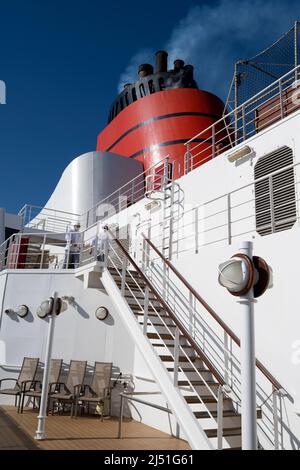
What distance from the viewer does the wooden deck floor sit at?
4688mm

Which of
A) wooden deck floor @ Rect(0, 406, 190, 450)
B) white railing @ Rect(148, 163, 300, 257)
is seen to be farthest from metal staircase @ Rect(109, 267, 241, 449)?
white railing @ Rect(148, 163, 300, 257)

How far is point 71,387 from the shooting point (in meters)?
7.09

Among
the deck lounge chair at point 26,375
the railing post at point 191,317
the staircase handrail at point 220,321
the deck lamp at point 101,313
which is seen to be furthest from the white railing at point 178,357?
the deck lounge chair at point 26,375

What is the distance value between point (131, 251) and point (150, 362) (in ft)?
13.8

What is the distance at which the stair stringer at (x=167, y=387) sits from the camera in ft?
11.3

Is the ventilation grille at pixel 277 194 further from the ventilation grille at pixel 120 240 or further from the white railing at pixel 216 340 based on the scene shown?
the ventilation grille at pixel 120 240

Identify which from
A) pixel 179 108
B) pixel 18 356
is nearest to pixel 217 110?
pixel 179 108

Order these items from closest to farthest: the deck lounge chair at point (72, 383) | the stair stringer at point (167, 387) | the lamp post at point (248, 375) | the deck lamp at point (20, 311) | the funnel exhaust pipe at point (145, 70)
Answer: the lamp post at point (248, 375), the stair stringer at point (167, 387), the deck lounge chair at point (72, 383), the deck lamp at point (20, 311), the funnel exhaust pipe at point (145, 70)

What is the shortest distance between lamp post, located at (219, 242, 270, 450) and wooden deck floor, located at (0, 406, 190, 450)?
9.93 feet

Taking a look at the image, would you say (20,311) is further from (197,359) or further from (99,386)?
(197,359)

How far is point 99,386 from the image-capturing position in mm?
6914

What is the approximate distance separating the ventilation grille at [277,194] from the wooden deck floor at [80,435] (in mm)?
3019

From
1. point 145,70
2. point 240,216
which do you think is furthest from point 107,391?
point 145,70

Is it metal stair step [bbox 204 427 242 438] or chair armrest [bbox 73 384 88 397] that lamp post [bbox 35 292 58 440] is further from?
metal stair step [bbox 204 427 242 438]
